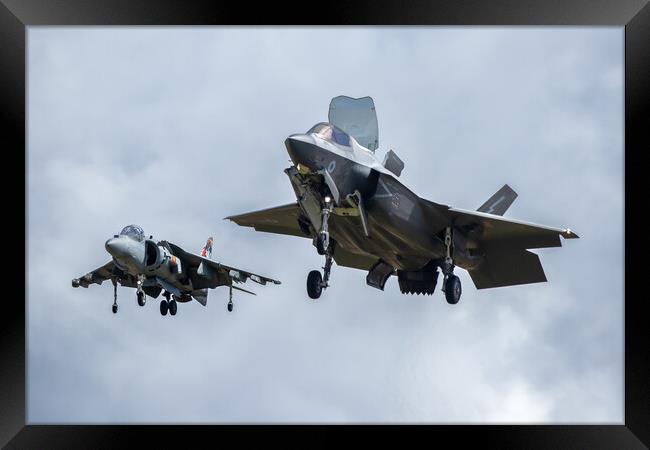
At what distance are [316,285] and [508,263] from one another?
770cm

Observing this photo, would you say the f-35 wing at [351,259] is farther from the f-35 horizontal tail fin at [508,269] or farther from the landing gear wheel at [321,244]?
the landing gear wheel at [321,244]

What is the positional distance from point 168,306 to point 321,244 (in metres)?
24.1

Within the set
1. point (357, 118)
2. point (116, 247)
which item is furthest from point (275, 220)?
point (116, 247)

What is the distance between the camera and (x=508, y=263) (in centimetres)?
3155

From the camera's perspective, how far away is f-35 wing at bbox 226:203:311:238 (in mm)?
31109

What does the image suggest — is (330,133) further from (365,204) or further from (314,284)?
(314,284)

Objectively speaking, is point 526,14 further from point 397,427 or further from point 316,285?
point 316,285

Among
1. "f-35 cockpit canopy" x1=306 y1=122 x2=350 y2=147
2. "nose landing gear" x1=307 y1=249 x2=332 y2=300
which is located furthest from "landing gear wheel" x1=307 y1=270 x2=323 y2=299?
"f-35 cockpit canopy" x1=306 y1=122 x2=350 y2=147

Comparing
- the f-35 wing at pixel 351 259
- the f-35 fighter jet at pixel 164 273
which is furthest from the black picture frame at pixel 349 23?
the f-35 fighter jet at pixel 164 273

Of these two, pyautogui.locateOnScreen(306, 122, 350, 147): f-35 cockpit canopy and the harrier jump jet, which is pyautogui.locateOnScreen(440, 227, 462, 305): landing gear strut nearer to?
the harrier jump jet

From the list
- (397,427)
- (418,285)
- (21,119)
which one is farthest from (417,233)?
(21,119)

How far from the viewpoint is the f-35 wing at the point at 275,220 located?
31.1 meters

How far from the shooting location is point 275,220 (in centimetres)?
3203

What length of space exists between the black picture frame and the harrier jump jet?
642cm
